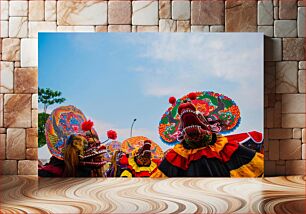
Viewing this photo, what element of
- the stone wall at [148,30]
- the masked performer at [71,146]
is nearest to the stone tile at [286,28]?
the stone wall at [148,30]

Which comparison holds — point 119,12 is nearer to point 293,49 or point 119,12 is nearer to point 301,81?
point 293,49

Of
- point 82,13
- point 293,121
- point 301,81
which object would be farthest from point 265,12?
point 82,13

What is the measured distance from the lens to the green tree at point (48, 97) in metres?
3.09

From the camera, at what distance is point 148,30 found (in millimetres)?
3162

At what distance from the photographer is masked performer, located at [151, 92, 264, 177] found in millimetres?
3076

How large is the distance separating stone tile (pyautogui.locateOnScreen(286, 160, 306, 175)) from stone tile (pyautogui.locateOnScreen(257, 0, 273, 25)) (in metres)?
1.09

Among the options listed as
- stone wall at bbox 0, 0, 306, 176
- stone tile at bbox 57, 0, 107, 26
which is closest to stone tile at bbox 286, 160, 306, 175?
stone wall at bbox 0, 0, 306, 176

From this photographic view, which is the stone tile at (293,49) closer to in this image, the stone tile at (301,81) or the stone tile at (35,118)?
the stone tile at (301,81)

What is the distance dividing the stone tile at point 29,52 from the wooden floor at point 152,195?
2.85 feet

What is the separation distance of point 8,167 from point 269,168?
2016 millimetres

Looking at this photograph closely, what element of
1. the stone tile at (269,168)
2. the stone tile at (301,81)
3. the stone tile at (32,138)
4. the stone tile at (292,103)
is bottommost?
the stone tile at (269,168)

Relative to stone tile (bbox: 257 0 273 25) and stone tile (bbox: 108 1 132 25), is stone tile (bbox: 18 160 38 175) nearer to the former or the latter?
stone tile (bbox: 108 1 132 25)

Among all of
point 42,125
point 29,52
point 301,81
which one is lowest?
point 42,125

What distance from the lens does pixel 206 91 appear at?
310cm
